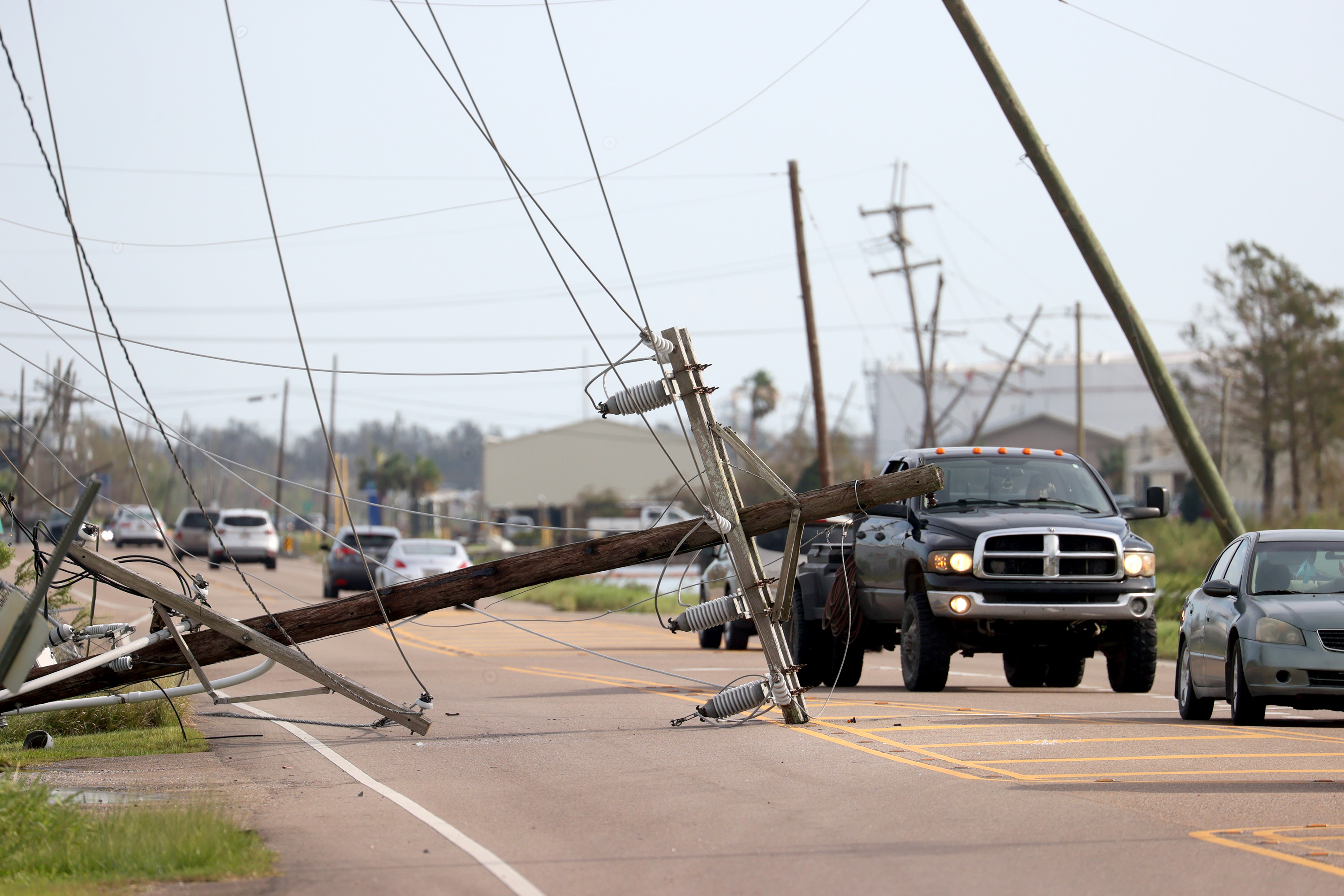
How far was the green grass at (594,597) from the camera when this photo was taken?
34969mm

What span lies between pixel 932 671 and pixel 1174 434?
8188 millimetres

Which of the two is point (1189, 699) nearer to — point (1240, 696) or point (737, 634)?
point (1240, 696)

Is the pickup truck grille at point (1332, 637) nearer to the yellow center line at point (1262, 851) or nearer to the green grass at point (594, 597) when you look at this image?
the yellow center line at point (1262, 851)

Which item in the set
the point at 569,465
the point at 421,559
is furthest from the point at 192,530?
the point at 569,465

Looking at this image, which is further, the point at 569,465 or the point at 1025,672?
the point at 569,465

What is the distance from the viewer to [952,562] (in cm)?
1387

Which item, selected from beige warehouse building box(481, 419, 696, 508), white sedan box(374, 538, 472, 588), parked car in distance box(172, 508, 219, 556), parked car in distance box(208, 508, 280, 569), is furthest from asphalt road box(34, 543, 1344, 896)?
beige warehouse building box(481, 419, 696, 508)

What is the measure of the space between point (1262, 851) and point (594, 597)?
98.4 feet

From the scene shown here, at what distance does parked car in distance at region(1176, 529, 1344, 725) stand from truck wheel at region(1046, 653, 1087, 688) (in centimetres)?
334

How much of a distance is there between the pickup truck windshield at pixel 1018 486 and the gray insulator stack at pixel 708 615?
13.4 feet

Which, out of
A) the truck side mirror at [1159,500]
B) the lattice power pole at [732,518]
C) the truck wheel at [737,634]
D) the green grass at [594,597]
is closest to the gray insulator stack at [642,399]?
the lattice power pole at [732,518]

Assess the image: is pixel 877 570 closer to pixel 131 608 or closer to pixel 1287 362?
pixel 131 608

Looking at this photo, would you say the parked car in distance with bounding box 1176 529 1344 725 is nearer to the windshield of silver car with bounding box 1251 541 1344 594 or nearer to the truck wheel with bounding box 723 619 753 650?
the windshield of silver car with bounding box 1251 541 1344 594

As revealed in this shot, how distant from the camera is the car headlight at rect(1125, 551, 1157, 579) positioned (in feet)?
46.2
